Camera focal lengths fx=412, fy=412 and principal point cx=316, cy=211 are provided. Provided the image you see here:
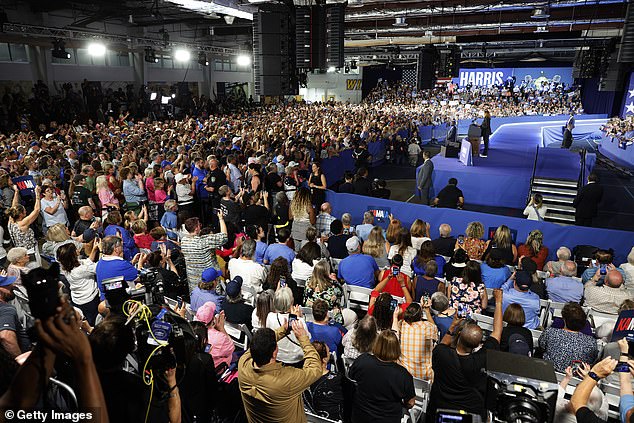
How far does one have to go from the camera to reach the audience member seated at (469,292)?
15.0 feet

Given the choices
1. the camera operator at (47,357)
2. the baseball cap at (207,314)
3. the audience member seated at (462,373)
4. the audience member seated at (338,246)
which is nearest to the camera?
the camera operator at (47,357)

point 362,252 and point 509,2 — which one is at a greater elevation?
point 509,2

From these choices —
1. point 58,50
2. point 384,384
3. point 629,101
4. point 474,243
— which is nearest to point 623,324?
point 384,384

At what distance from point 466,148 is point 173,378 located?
1227 centimetres

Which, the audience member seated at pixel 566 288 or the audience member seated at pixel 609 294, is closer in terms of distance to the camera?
the audience member seated at pixel 609 294

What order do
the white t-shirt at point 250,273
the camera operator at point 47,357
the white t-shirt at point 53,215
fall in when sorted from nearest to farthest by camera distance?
the camera operator at point 47,357 < the white t-shirt at point 250,273 < the white t-shirt at point 53,215

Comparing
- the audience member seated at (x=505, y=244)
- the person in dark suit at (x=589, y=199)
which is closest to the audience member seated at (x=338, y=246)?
the audience member seated at (x=505, y=244)

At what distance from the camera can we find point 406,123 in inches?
776

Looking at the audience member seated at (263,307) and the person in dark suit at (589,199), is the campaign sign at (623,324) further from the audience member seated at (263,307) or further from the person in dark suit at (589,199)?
the person in dark suit at (589,199)

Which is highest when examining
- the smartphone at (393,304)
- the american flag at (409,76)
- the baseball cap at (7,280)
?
the american flag at (409,76)

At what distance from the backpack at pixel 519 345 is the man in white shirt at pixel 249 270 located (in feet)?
8.89

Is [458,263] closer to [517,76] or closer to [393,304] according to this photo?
[393,304]

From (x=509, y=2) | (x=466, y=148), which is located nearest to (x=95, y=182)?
(x=466, y=148)

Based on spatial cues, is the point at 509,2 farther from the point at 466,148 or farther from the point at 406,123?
the point at 406,123
